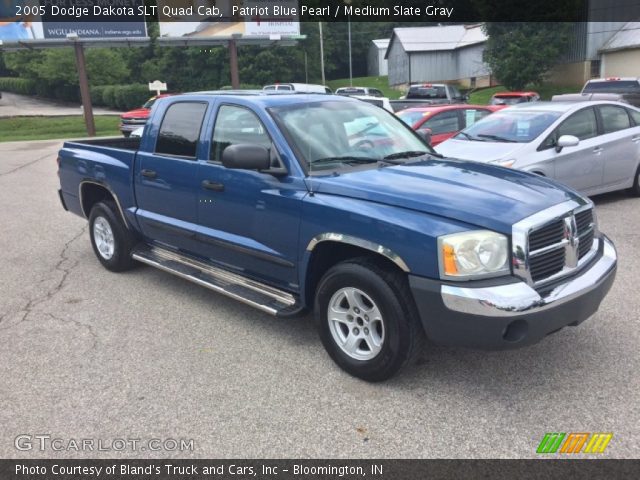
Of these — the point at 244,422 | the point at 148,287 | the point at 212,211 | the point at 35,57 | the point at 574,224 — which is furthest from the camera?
the point at 35,57

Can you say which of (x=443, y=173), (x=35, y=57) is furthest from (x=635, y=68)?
(x=35, y=57)

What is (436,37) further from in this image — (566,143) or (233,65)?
(566,143)

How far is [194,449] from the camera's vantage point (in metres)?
3.12

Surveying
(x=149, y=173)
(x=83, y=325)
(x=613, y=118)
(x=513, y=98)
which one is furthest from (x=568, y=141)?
(x=513, y=98)

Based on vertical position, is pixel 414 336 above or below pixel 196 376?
above

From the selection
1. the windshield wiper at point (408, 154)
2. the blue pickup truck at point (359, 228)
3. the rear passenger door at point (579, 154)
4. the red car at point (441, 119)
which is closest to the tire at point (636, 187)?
the rear passenger door at point (579, 154)

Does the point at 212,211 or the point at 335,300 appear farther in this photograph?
the point at 212,211

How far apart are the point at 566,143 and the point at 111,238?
5.70 m

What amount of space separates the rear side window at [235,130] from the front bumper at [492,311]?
5.85 ft

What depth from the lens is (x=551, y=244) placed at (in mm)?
3461

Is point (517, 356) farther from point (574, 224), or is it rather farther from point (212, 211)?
point (212, 211)

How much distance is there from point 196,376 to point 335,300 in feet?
3.54

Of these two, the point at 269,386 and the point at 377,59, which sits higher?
the point at 377,59

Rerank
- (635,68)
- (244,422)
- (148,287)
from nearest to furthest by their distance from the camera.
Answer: (244,422), (148,287), (635,68)
